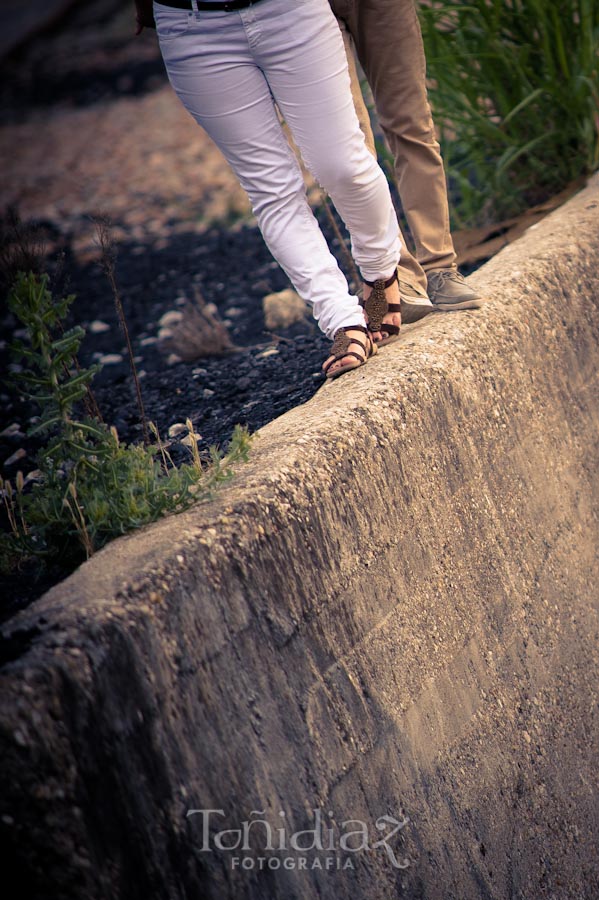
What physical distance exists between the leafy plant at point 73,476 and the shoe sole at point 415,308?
80cm

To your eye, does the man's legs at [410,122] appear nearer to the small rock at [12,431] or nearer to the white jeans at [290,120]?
the white jeans at [290,120]

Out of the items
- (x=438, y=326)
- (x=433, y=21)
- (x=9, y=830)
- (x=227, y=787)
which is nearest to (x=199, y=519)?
(x=227, y=787)

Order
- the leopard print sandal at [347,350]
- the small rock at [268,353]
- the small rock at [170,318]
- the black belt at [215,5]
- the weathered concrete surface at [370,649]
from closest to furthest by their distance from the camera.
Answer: the weathered concrete surface at [370,649], the black belt at [215,5], the leopard print sandal at [347,350], the small rock at [268,353], the small rock at [170,318]

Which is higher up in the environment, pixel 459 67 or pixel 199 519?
pixel 459 67

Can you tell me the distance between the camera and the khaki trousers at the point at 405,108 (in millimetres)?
2199

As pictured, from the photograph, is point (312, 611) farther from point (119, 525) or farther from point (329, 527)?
point (119, 525)

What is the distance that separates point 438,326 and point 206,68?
0.77 metres

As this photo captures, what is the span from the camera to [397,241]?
7.31 feet

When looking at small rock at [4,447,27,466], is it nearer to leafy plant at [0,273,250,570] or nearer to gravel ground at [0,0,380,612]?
gravel ground at [0,0,380,612]

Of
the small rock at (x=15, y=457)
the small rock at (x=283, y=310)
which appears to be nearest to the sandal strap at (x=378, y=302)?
the small rock at (x=283, y=310)

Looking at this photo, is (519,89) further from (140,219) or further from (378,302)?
(140,219)

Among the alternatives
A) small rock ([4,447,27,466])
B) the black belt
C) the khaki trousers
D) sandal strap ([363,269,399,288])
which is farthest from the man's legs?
small rock ([4,447,27,466])

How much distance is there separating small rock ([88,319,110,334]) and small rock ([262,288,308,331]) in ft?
2.94

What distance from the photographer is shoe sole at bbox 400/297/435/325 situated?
7.74 feet
